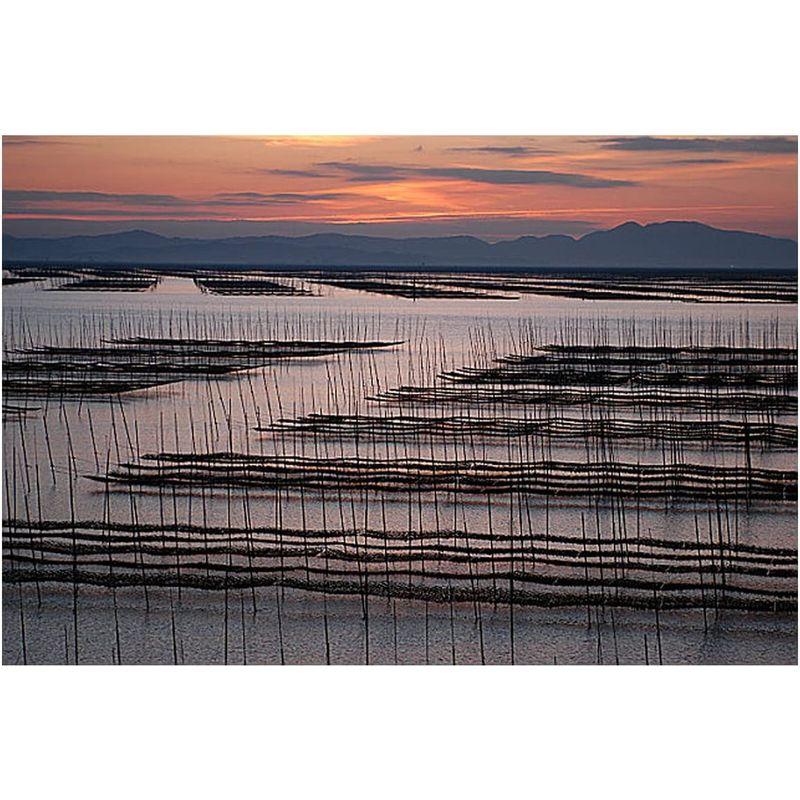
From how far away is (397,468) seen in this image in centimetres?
463

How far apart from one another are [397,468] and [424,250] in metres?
0.78

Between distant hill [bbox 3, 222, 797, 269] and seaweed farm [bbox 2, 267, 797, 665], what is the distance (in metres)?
0.07

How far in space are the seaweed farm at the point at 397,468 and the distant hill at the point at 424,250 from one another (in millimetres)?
73

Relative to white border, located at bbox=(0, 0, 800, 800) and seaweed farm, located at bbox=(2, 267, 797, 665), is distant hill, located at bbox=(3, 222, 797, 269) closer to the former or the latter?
seaweed farm, located at bbox=(2, 267, 797, 665)

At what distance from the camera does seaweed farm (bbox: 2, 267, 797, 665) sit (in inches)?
175

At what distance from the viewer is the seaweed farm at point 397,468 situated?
14.6 ft

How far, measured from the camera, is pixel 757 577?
14.7 feet
